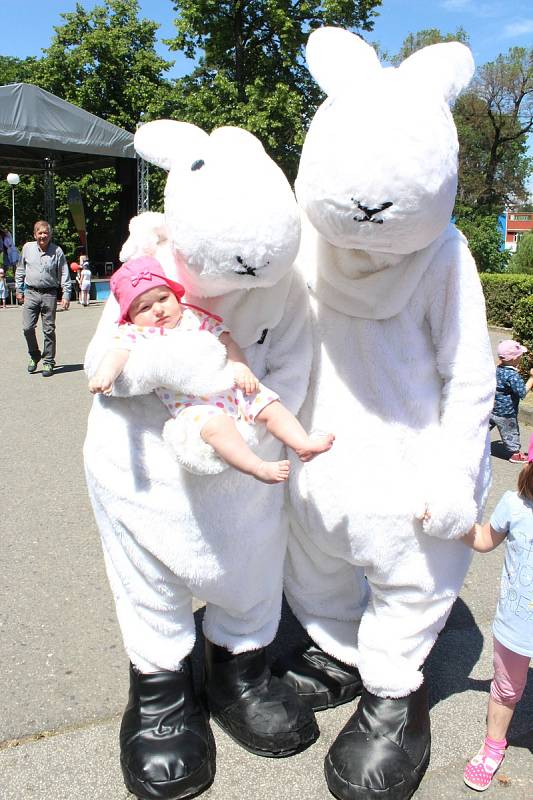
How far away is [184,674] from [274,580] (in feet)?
1.26

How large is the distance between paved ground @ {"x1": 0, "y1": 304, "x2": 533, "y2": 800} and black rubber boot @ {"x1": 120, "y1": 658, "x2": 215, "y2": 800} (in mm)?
70

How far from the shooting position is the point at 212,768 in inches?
80.1

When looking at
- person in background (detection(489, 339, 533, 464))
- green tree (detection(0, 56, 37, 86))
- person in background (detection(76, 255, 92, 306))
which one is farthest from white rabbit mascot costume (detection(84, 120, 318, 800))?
green tree (detection(0, 56, 37, 86))

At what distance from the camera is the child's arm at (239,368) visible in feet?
5.99

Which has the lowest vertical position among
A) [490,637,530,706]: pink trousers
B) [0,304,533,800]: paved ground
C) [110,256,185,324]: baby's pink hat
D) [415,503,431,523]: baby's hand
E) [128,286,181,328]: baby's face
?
[0,304,533,800]: paved ground

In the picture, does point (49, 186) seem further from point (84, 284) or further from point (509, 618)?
point (509, 618)

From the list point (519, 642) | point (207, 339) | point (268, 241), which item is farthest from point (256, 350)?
point (519, 642)

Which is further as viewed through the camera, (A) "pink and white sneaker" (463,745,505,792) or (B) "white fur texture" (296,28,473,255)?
(A) "pink and white sneaker" (463,745,505,792)

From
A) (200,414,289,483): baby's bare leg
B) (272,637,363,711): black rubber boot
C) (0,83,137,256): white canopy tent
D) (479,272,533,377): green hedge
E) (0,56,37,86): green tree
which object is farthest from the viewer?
(0,56,37,86): green tree

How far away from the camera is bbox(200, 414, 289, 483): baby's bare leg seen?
1.66m

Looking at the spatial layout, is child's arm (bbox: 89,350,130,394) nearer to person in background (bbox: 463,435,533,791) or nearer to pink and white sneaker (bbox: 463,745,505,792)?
person in background (bbox: 463,435,533,791)

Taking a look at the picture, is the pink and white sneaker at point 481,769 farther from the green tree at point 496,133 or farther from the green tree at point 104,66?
the green tree at point 104,66

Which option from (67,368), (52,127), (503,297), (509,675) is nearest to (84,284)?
(52,127)

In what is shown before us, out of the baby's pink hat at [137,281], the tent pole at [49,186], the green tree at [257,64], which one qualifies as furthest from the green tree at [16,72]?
the baby's pink hat at [137,281]
